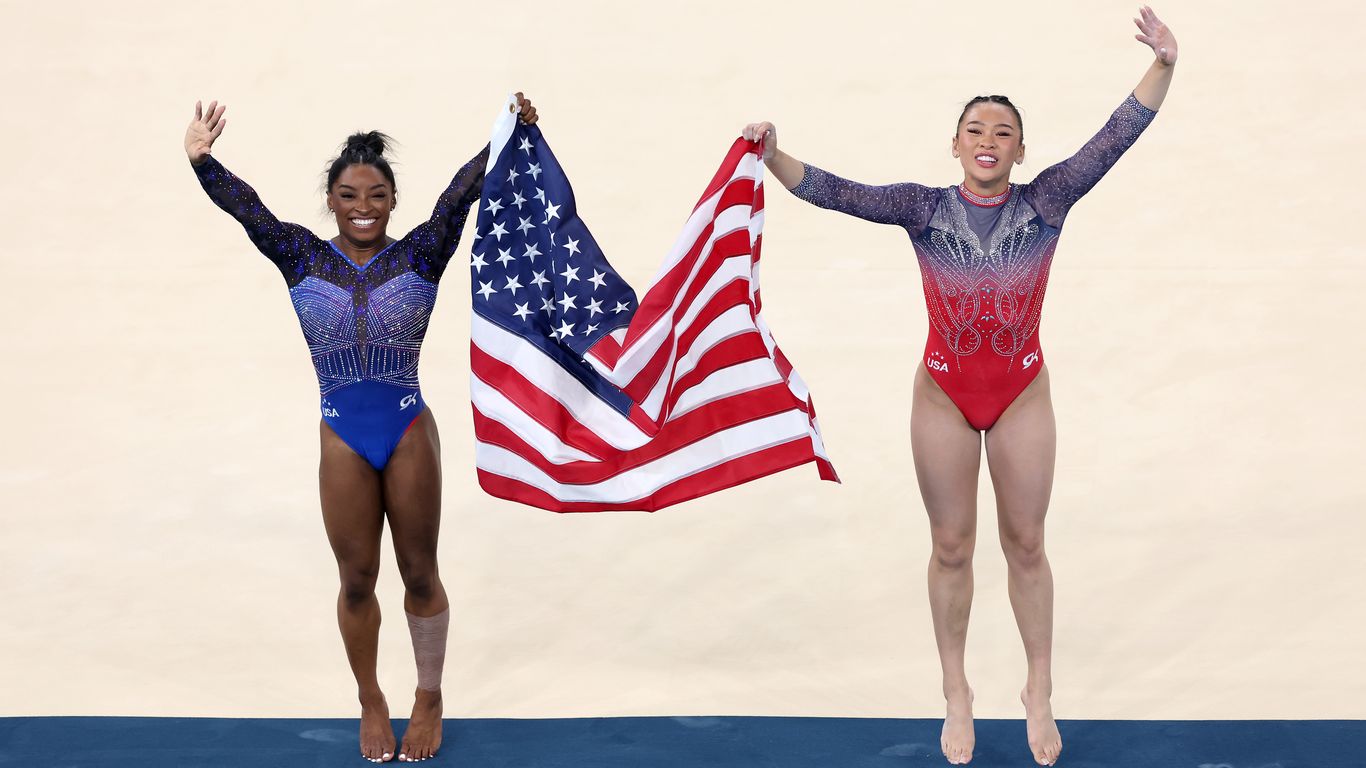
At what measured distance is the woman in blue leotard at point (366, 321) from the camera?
582 centimetres

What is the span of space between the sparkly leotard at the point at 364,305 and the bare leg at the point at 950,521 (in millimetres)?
1706

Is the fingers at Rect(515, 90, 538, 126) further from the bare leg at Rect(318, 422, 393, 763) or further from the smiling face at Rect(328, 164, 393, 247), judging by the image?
the bare leg at Rect(318, 422, 393, 763)

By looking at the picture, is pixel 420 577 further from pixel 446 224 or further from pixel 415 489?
pixel 446 224

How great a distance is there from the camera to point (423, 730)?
6.21 metres

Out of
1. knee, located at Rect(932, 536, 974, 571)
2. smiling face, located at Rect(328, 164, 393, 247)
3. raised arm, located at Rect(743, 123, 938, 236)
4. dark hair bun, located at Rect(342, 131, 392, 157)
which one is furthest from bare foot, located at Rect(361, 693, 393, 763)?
raised arm, located at Rect(743, 123, 938, 236)

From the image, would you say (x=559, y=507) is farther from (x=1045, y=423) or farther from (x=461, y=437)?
(x=461, y=437)

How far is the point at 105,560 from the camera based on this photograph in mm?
8484

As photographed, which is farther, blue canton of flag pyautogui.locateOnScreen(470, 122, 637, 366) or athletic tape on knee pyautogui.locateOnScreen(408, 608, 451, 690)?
athletic tape on knee pyautogui.locateOnScreen(408, 608, 451, 690)

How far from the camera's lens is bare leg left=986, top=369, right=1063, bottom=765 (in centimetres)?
584

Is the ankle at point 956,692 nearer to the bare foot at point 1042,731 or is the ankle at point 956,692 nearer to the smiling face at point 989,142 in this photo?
the bare foot at point 1042,731

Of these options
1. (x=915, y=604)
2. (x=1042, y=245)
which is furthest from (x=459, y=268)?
(x=1042, y=245)

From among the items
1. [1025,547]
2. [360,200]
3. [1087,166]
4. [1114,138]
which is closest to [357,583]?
[360,200]

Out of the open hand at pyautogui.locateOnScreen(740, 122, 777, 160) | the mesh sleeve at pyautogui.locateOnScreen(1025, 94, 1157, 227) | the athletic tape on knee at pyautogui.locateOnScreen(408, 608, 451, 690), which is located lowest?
the athletic tape on knee at pyautogui.locateOnScreen(408, 608, 451, 690)

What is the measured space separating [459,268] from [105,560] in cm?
361
